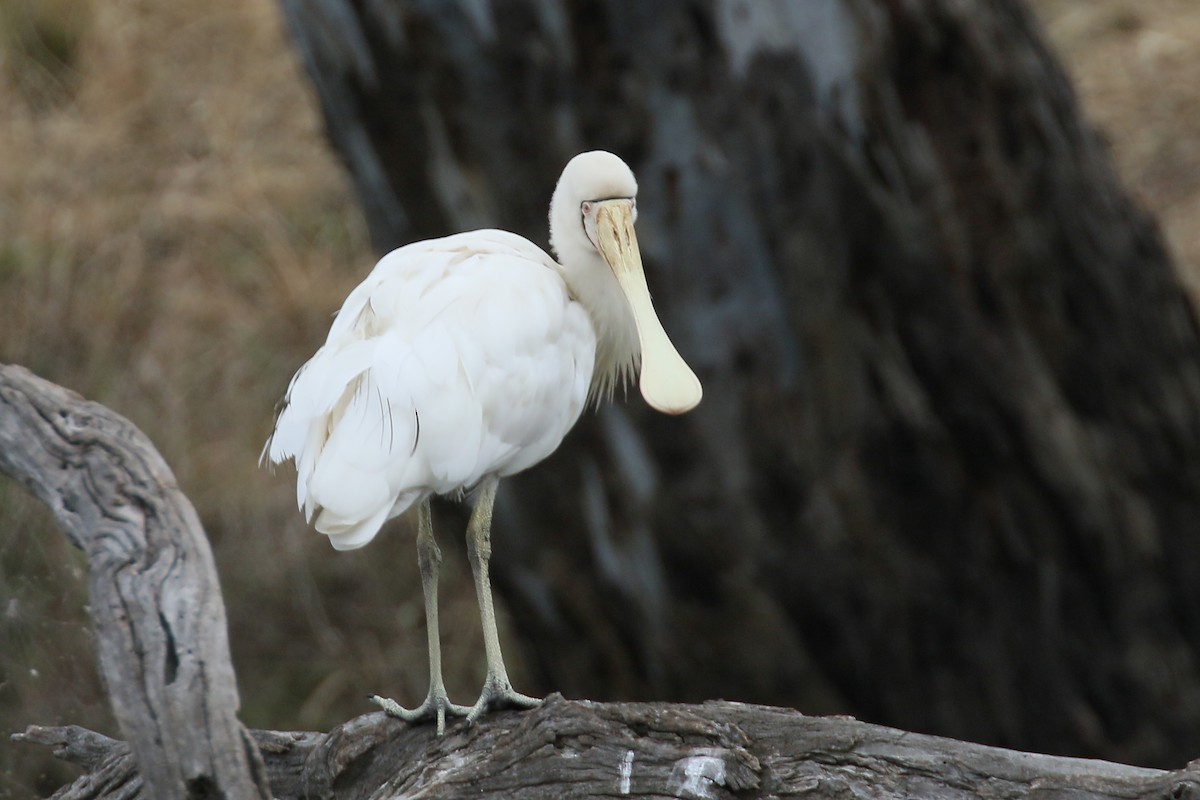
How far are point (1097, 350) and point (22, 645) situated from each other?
3.10 meters

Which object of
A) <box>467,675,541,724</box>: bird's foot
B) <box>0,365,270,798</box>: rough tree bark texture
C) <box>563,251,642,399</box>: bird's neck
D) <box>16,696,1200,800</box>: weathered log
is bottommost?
<box>16,696,1200,800</box>: weathered log

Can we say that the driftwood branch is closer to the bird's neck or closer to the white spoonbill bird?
the white spoonbill bird

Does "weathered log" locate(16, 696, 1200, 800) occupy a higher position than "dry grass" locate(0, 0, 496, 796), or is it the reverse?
"dry grass" locate(0, 0, 496, 796)

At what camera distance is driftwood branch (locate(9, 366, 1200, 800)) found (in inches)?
80.0

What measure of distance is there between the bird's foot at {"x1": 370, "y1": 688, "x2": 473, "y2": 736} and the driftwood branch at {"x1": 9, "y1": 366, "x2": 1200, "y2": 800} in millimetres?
21

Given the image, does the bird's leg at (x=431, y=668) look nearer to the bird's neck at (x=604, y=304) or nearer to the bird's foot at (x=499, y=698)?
the bird's foot at (x=499, y=698)

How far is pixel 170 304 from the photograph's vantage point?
6535 millimetres

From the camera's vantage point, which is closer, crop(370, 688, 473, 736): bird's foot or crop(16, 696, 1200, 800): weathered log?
crop(16, 696, 1200, 800): weathered log

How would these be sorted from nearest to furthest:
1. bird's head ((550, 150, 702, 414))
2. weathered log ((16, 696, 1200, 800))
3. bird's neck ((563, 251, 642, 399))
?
1. weathered log ((16, 696, 1200, 800))
2. bird's head ((550, 150, 702, 414))
3. bird's neck ((563, 251, 642, 399))

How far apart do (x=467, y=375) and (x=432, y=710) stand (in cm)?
58

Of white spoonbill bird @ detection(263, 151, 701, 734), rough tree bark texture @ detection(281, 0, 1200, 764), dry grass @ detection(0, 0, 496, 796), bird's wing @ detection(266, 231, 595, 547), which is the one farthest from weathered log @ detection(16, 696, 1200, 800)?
dry grass @ detection(0, 0, 496, 796)

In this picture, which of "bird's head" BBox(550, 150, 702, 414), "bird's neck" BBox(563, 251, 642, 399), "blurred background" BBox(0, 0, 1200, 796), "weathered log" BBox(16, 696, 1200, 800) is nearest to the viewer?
"weathered log" BBox(16, 696, 1200, 800)

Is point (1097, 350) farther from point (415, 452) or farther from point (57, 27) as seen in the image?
point (57, 27)

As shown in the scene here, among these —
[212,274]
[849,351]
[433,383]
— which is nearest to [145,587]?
[433,383]
